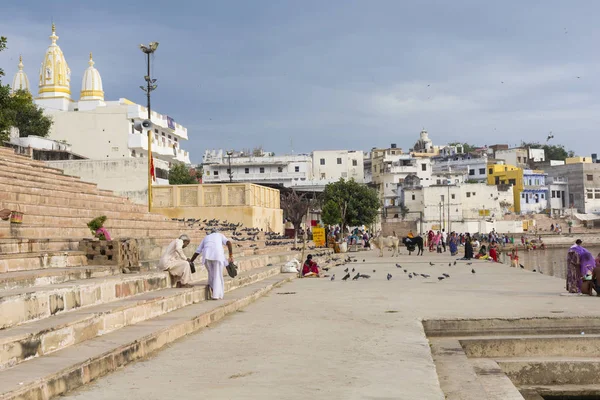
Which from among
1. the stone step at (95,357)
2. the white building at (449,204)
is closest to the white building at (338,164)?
the white building at (449,204)

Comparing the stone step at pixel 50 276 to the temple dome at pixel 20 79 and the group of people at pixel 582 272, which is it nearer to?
the group of people at pixel 582 272

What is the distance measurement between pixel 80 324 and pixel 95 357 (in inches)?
40.3

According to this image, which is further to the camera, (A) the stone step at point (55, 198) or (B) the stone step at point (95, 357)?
(A) the stone step at point (55, 198)

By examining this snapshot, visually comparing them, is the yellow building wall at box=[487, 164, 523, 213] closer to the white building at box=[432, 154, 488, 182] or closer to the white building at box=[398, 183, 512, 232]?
the white building at box=[432, 154, 488, 182]

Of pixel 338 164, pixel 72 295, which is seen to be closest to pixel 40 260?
pixel 72 295

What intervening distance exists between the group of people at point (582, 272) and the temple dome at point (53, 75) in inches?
2180

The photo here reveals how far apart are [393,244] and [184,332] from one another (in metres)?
29.9

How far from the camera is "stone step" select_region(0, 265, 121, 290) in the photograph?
9086 millimetres

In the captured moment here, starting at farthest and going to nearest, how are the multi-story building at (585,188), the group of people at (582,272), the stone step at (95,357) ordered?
the multi-story building at (585,188)
the group of people at (582,272)
the stone step at (95,357)

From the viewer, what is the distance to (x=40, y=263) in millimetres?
11484

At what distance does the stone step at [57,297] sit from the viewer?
23.3ft

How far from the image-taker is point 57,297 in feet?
26.6

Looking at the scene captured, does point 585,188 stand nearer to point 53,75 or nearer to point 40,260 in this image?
point 53,75

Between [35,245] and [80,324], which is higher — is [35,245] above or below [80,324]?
above
